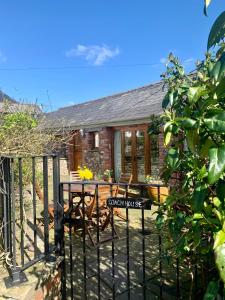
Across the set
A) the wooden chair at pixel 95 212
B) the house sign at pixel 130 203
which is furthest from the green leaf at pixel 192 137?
the wooden chair at pixel 95 212

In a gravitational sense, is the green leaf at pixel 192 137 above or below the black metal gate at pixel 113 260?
above

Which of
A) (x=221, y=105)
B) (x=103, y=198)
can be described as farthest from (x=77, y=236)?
(x=221, y=105)

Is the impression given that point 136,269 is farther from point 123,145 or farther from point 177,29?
point 177,29

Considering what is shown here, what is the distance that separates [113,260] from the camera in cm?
282

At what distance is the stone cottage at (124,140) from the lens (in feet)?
35.3

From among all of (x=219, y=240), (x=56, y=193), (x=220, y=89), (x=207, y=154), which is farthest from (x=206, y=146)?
(x=56, y=193)

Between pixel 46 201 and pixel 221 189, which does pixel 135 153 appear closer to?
pixel 46 201

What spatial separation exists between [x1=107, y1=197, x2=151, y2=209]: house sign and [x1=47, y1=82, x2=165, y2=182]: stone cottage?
23.5 ft

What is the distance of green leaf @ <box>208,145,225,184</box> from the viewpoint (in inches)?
38.4

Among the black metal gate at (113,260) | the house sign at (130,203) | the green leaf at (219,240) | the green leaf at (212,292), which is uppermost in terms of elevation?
the green leaf at (219,240)

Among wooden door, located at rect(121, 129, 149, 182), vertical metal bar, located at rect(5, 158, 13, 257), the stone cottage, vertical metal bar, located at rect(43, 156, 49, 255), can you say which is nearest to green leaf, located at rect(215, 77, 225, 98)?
vertical metal bar, located at rect(43, 156, 49, 255)

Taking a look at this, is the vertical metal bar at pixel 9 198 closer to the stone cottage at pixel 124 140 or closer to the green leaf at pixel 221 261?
the green leaf at pixel 221 261

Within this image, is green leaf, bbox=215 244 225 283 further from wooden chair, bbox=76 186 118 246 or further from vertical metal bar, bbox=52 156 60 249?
wooden chair, bbox=76 186 118 246

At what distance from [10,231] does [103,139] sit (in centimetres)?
986
